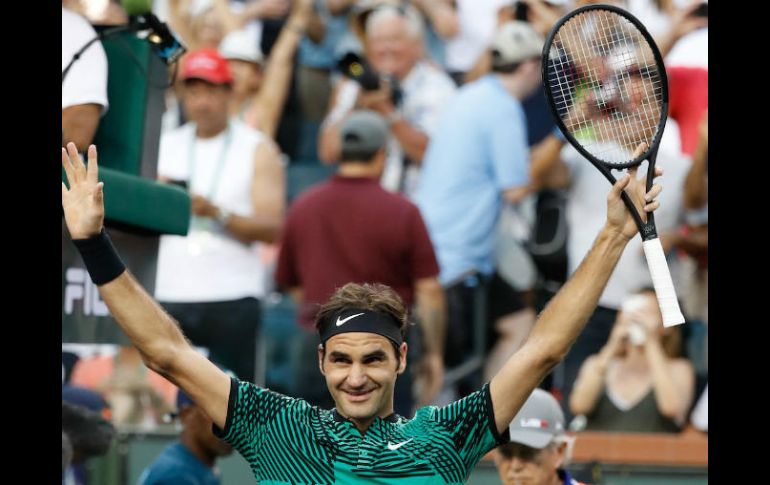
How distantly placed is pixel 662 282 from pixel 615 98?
1.12 metres

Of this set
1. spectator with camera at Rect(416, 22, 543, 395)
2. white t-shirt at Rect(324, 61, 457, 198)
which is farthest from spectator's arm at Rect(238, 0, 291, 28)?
spectator with camera at Rect(416, 22, 543, 395)

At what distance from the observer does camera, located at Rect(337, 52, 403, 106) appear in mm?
8555

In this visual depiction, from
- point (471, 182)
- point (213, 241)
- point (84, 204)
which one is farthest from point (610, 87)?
point (213, 241)

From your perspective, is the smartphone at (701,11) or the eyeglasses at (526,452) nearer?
the eyeglasses at (526,452)

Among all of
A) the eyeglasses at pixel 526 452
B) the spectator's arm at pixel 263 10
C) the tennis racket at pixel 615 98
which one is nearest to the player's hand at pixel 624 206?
the tennis racket at pixel 615 98

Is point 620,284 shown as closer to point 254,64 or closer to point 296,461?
point 254,64

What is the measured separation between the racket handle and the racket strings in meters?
0.45

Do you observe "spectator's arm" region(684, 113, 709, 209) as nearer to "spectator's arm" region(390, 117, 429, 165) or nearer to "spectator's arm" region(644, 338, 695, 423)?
"spectator's arm" region(644, 338, 695, 423)

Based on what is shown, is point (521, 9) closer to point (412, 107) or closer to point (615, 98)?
point (412, 107)

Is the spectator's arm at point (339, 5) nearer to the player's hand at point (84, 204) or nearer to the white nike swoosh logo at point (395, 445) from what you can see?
the player's hand at point (84, 204)

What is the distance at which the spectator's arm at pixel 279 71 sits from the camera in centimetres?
902

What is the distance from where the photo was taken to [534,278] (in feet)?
27.4

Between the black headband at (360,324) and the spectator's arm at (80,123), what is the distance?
1525 mm

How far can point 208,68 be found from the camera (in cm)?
823
